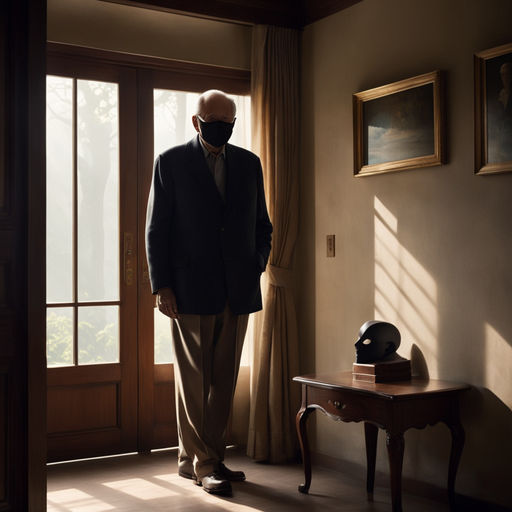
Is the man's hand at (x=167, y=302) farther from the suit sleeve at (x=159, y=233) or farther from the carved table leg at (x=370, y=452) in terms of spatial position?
the carved table leg at (x=370, y=452)

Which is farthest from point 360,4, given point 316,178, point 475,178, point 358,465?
point 358,465

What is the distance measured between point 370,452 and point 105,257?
173 centimetres

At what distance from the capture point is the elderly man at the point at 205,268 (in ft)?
12.0

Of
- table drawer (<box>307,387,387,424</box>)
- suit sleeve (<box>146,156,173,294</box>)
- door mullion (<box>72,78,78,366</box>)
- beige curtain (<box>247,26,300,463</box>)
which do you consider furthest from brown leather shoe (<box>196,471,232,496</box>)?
door mullion (<box>72,78,78,366</box>)

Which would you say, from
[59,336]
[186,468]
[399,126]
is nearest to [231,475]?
[186,468]

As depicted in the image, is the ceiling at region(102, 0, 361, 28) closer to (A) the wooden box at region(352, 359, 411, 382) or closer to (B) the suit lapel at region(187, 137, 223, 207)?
(B) the suit lapel at region(187, 137, 223, 207)

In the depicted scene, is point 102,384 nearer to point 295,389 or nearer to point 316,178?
point 295,389

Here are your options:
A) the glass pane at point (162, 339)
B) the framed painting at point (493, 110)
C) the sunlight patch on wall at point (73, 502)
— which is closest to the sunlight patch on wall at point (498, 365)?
the framed painting at point (493, 110)

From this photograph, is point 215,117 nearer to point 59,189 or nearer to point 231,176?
point 231,176

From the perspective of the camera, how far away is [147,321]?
4.35m

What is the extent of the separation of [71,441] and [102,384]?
334 mm

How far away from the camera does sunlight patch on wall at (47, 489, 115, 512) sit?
3.41m

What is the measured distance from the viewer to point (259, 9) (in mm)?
4410

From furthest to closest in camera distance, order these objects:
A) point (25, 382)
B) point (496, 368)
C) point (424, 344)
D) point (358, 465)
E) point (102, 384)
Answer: point (102, 384), point (358, 465), point (424, 344), point (496, 368), point (25, 382)
